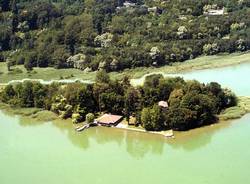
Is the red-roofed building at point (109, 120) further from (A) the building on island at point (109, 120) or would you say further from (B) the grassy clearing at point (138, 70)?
(B) the grassy clearing at point (138, 70)

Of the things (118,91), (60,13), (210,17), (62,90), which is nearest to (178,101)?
(118,91)

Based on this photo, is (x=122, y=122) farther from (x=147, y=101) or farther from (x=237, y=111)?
(x=237, y=111)

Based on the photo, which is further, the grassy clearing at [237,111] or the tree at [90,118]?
the tree at [90,118]

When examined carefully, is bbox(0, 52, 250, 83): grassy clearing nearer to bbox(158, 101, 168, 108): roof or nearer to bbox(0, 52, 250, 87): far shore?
bbox(0, 52, 250, 87): far shore

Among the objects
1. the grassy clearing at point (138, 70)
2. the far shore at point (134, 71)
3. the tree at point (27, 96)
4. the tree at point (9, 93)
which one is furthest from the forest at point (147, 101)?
the grassy clearing at point (138, 70)

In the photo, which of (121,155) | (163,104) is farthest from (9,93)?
(121,155)

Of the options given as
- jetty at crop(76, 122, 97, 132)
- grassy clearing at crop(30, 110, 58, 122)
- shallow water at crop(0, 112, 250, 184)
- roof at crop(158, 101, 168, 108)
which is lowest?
shallow water at crop(0, 112, 250, 184)

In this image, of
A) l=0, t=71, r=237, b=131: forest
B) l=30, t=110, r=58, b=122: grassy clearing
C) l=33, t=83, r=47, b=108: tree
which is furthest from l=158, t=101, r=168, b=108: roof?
l=33, t=83, r=47, b=108: tree
